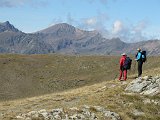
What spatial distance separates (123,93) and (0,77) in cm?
8912

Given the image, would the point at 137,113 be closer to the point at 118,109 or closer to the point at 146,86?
the point at 118,109

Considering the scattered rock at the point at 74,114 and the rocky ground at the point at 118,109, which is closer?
the scattered rock at the point at 74,114

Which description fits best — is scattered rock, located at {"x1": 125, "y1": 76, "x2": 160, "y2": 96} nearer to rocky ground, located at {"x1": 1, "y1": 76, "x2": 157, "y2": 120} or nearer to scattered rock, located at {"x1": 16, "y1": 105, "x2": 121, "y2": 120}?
rocky ground, located at {"x1": 1, "y1": 76, "x2": 157, "y2": 120}

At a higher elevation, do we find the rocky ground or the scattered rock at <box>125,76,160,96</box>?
the scattered rock at <box>125,76,160,96</box>

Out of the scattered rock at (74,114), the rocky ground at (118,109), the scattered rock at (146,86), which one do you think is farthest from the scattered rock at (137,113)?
the scattered rock at (146,86)

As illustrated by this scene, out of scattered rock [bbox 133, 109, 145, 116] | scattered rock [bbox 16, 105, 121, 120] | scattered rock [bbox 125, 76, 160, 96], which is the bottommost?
scattered rock [bbox 133, 109, 145, 116]

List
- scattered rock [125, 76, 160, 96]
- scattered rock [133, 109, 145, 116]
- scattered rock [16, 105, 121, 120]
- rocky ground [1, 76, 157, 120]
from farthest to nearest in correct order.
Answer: scattered rock [125, 76, 160, 96] → scattered rock [133, 109, 145, 116] → rocky ground [1, 76, 157, 120] → scattered rock [16, 105, 121, 120]

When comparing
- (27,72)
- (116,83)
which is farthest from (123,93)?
(27,72)

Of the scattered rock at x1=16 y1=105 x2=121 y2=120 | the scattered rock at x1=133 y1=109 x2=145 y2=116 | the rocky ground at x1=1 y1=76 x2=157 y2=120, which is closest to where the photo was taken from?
the scattered rock at x1=16 y1=105 x2=121 y2=120

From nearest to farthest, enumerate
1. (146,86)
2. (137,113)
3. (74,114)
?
1. (74,114)
2. (137,113)
3. (146,86)

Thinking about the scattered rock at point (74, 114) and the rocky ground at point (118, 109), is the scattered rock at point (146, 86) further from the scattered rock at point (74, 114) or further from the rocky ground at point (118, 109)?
the scattered rock at point (74, 114)

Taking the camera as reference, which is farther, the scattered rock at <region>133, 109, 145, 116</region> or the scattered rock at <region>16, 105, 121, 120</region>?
the scattered rock at <region>133, 109, 145, 116</region>

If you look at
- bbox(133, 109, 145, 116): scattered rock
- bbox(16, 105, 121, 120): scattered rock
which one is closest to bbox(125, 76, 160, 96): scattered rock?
bbox(133, 109, 145, 116): scattered rock

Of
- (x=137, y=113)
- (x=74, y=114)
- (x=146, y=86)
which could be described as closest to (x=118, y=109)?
(x=137, y=113)
